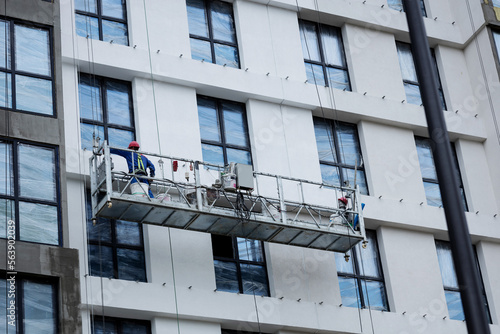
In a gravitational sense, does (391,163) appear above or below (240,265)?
above

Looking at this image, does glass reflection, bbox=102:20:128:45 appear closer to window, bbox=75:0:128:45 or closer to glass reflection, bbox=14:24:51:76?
window, bbox=75:0:128:45

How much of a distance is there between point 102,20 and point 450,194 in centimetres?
1992

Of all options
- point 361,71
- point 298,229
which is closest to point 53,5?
point 298,229

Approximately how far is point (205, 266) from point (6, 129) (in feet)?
23.4

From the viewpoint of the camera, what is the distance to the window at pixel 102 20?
31938 mm

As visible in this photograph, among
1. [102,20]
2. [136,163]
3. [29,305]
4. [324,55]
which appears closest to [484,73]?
[324,55]

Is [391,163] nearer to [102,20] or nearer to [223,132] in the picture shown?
[223,132]

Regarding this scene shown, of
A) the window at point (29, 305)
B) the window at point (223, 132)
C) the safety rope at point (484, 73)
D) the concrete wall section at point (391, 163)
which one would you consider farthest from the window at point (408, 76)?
the window at point (29, 305)

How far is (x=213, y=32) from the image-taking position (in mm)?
34531

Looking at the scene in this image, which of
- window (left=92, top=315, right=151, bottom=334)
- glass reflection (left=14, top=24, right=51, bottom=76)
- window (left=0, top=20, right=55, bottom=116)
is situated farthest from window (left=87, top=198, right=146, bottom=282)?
glass reflection (left=14, top=24, right=51, bottom=76)

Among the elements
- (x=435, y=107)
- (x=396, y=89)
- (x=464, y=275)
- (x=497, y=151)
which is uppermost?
(x=396, y=89)

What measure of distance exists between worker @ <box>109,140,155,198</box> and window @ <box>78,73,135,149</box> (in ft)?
7.03

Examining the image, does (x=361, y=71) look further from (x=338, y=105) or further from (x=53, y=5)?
(x=53, y=5)

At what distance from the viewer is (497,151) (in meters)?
36.9
